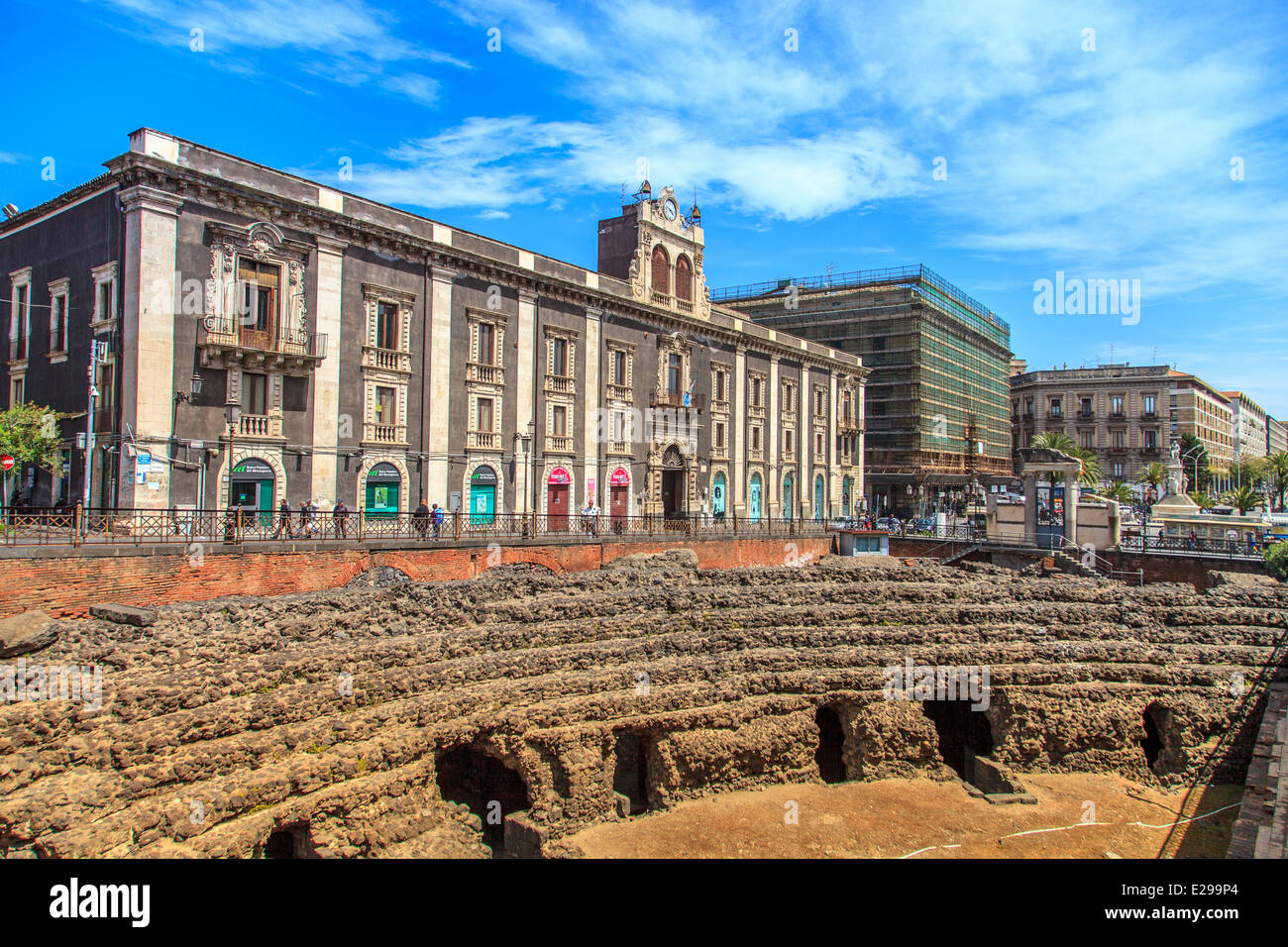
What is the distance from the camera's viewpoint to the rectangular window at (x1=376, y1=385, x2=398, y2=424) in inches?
1115

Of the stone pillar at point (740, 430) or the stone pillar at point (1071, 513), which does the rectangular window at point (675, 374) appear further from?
the stone pillar at point (1071, 513)

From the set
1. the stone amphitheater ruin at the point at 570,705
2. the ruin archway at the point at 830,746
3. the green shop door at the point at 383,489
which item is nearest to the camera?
the stone amphitheater ruin at the point at 570,705

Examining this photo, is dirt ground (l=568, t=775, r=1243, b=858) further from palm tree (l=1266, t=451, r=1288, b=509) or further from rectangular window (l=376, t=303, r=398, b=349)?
palm tree (l=1266, t=451, r=1288, b=509)

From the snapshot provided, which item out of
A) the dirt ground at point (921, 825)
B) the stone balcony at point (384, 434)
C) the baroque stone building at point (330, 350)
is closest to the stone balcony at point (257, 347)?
the baroque stone building at point (330, 350)

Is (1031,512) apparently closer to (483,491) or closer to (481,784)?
(483,491)

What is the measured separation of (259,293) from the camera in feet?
81.7

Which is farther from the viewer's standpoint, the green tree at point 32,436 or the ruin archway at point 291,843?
the green tree at point 32,436

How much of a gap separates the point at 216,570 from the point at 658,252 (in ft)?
95.2

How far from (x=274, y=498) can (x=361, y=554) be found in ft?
18.4

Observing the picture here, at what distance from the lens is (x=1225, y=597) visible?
70.7 feet

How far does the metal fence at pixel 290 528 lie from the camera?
17750mm

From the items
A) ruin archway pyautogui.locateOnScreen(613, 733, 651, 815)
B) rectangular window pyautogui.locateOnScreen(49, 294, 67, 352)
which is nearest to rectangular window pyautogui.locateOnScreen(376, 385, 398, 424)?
rectangular window pyautogui.locateOnScreen(49, 294, 67, 352)

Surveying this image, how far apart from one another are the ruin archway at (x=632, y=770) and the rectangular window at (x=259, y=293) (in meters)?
18.4

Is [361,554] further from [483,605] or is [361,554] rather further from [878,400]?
[878,400]
